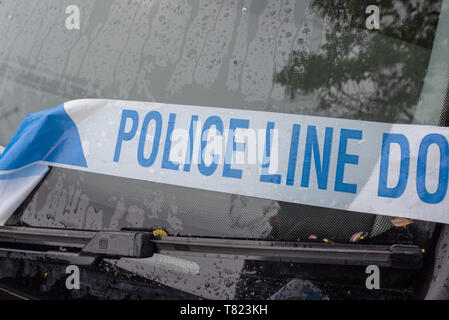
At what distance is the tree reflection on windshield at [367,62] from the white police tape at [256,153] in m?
0.08

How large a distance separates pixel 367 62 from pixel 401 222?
1.83 feet

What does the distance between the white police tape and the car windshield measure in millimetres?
42

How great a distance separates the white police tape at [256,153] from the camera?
4.04 ft

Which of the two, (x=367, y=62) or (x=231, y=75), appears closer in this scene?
(x=367, y=62)

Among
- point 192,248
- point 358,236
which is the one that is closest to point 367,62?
point 358,236

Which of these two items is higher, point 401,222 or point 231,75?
point 231,75

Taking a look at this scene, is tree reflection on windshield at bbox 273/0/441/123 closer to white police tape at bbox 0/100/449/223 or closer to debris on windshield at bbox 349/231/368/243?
white police tape at bbox 0/100/449/223

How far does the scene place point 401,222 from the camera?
122cm

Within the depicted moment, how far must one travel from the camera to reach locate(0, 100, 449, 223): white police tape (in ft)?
4.04

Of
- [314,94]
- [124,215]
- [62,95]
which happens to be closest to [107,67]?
[62,95]

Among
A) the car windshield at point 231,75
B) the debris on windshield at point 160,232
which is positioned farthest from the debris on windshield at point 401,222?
the debris on windshield at point 160,232

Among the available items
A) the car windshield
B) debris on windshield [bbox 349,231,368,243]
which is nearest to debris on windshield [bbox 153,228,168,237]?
the car windshield

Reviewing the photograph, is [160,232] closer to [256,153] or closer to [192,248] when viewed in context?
[192,248]

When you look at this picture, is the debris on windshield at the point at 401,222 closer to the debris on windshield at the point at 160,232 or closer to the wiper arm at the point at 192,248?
the wiper arm at the point at 192,248
